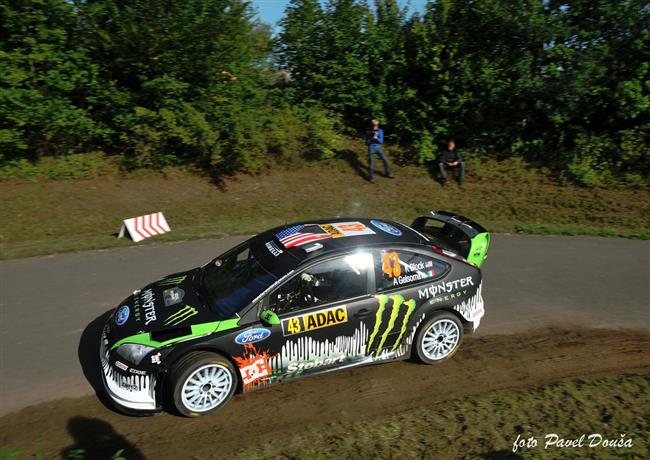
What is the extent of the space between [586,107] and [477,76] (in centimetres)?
314

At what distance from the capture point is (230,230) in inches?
444

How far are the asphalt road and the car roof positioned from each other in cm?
197

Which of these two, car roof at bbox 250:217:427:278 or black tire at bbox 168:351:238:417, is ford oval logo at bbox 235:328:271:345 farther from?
car roof at bbox 250:217:427:278

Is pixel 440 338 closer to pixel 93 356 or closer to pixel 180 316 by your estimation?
pixel 180 316

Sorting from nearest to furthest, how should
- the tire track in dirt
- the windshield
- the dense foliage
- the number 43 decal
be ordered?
1. the tire track in dirt
2. the windshield
3. the number 43 decal
4. the dense foliage

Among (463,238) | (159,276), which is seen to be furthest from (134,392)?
(463,238)

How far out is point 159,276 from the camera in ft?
29.2

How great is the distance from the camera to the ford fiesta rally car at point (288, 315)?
209 inches

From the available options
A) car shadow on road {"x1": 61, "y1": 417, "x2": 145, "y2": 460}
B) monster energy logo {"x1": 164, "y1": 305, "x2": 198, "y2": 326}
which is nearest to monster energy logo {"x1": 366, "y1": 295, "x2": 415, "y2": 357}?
monster energy logo {"x1": 164, "y1": 305, "x2": 198, "y2": 326}

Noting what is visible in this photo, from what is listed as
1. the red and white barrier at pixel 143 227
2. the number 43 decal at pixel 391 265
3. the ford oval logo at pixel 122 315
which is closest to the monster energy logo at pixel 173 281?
the ford oval logo at pixel 122 315

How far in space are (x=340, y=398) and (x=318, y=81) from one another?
40.2 ft

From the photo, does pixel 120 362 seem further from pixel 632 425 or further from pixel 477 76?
pixel 477 76

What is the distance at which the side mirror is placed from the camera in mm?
5371

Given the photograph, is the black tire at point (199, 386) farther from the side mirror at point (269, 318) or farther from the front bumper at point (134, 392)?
the side mirror at point (269, 318)
